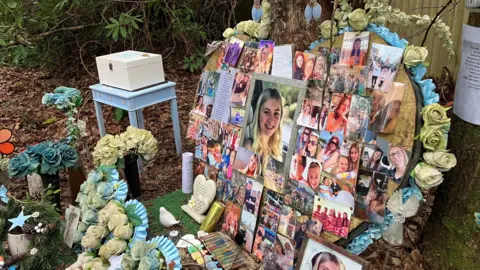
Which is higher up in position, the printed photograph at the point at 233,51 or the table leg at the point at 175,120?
the printed photograph at the point at 233,51

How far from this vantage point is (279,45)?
5.52 feet

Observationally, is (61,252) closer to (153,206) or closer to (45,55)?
(153,206)

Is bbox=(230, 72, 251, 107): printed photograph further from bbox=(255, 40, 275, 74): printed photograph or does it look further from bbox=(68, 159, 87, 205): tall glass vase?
bbox=(68, 159, 87, 205): tall glass vase

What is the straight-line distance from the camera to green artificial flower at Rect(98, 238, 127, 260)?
4.90 feet

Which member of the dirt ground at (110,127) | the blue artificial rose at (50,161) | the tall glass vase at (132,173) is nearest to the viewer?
the dirt ground at (110,127)

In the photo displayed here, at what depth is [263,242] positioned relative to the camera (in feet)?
5.46

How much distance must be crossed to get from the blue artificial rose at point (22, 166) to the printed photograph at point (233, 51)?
1.14m

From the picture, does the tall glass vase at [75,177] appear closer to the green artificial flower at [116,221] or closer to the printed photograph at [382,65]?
the green artificial flower at [116,221]

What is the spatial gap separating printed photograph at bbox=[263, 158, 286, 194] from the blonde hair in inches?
1.0

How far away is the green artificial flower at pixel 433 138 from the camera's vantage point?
119 centimetres

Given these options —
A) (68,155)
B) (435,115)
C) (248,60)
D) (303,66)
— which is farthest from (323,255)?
(68,155)

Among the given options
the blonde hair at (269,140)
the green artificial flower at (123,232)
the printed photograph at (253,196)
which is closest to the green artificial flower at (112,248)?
the green artificial flower at (123,232)

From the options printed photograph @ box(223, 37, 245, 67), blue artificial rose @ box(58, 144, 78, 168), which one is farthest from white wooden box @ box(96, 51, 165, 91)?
printed photograph @ box(223, 37, 245, 67)

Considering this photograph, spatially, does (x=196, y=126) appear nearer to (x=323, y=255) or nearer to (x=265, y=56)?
(x=265, y=56)
